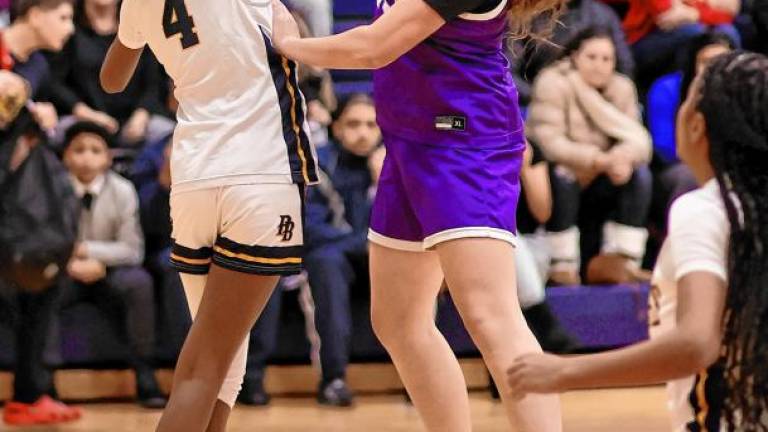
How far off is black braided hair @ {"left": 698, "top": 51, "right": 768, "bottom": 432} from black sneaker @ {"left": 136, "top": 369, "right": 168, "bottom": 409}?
3.50m

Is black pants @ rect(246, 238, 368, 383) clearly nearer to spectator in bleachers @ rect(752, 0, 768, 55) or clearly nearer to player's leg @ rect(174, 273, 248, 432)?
player's leg @ rect(174, 273, 248, 432)

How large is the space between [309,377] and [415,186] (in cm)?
260

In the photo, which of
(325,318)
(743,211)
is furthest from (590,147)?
(743,211)

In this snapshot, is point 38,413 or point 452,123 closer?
point 452,123

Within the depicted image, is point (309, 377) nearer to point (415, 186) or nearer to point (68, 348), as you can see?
point (68, 348)

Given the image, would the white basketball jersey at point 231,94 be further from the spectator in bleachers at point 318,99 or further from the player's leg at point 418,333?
the spectator in bleachers at point 318,99

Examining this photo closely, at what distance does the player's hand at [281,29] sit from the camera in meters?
3.29

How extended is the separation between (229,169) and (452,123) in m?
0.54

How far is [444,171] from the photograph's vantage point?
3.43m

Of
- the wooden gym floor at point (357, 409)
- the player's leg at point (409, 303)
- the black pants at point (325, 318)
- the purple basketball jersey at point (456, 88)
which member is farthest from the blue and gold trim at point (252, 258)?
the black pants at point (325, 318)

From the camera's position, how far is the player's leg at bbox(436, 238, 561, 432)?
335 cm

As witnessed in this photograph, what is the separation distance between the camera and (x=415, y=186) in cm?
347

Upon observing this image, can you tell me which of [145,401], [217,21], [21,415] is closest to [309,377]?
[145,401]

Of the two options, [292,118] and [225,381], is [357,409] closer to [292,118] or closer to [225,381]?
[225,381]
